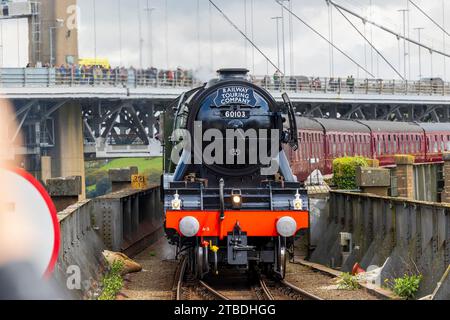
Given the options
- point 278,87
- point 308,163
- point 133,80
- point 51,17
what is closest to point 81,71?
point 133,80

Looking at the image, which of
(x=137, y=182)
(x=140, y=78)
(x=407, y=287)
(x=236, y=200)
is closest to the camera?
(x=407, y=287)

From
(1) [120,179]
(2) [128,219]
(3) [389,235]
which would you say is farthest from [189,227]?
(1) [120,179]

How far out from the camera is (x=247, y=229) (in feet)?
51.9

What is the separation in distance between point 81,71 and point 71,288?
5659 centimetres

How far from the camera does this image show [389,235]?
56.4 feet

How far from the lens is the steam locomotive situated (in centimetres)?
1584

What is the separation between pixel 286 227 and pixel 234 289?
166 centimetres

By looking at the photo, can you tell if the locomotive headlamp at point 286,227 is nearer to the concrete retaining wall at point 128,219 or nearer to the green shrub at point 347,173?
the concrete retaining wall at point 128,219

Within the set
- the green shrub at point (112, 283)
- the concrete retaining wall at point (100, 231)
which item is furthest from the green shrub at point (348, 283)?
the concrete retaining wall at point (100, 231)

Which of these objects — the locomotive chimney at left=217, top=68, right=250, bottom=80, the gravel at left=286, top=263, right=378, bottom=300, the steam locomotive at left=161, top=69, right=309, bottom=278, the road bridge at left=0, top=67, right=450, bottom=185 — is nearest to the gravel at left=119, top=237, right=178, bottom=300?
the steam locomotive at left=161, top=69, right=309, bottom=278

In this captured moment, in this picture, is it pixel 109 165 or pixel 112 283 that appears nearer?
pixel 112 283

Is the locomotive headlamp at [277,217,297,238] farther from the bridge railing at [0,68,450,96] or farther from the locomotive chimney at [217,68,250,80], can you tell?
the bridge railing at [0,68,450,96]

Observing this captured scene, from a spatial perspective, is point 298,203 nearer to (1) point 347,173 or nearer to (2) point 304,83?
(1) point 347,173
